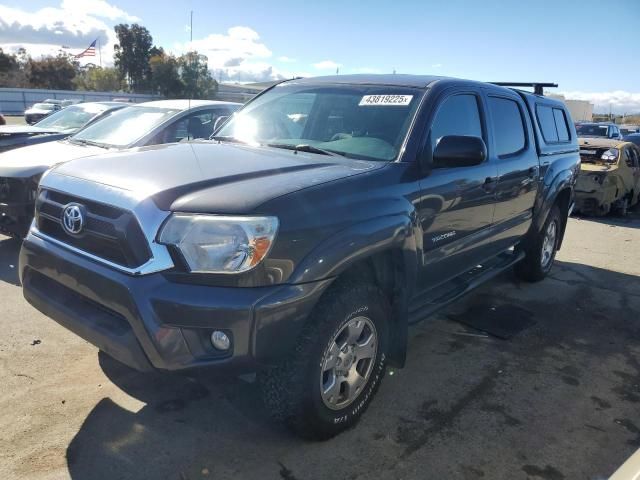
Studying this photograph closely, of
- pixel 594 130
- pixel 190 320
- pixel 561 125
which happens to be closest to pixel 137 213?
pixel 190 320

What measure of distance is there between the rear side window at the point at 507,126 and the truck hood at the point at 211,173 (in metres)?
1.70

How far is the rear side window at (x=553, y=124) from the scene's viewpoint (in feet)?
18.1

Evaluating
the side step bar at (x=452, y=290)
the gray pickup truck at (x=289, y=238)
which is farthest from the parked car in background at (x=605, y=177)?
the gray pickup truck at (x=289, y=238)

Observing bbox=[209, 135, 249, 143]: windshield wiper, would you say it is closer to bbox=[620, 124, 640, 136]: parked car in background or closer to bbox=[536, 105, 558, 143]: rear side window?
bbox=[536, 105, 558, 143]: rear side window

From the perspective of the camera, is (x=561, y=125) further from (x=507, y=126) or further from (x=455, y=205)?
(x=455, y=205)

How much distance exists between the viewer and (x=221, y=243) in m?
2.38

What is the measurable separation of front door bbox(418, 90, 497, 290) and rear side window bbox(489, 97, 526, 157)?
278mm

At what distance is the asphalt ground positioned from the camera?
2730mm

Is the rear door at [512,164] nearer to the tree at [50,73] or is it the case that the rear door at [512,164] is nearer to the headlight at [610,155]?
the headlight at [610,155]

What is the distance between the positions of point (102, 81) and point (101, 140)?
65.9 m

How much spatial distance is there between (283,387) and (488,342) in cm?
236

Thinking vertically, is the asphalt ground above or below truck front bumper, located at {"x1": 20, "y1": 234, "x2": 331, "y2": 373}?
below

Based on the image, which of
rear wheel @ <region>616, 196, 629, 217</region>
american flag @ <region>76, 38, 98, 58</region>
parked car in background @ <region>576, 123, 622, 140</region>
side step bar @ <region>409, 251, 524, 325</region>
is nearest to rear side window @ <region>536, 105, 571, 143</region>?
side step bar @ <region>409, 251, 524, 325</region>

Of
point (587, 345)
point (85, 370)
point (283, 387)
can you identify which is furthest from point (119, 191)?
point (587, 345)
